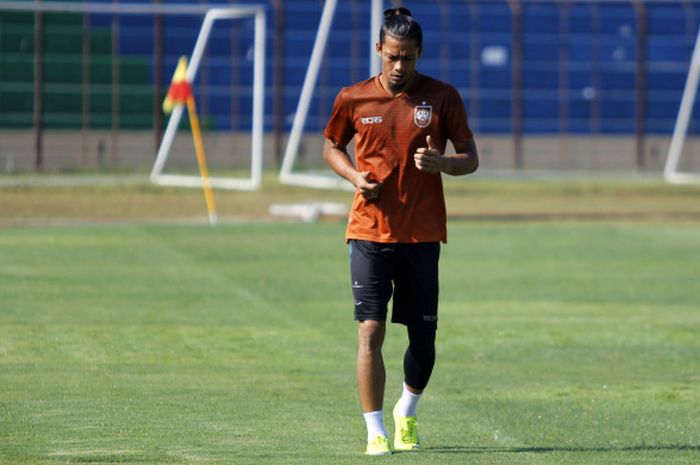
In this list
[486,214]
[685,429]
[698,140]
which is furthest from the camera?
[698,140]

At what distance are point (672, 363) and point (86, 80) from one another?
27919 millimetres

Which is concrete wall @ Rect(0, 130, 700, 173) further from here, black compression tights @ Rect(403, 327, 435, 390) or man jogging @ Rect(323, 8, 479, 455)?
man jogging @ Rect(323, 8, 479, 455)

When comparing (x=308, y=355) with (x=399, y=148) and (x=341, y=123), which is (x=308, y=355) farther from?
(x=399, y=148)

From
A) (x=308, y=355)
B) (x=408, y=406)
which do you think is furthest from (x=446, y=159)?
(x=308, y=355)

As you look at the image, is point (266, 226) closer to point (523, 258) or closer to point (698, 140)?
point (523, 258)

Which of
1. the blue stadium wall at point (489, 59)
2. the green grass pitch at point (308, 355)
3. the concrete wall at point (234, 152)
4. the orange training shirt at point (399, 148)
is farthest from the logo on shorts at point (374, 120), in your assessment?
the blue stadium wall at point (489, 59)

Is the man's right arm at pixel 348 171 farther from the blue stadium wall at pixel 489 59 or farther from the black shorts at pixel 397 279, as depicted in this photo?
the blue stadium wall at pixel 489 59

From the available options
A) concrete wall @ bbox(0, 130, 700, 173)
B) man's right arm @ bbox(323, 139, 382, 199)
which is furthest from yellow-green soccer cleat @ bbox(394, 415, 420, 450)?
concrete wall @ bbox(0, 130, 700, 173)

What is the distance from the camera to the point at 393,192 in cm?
818

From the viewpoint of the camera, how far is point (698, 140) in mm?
45500

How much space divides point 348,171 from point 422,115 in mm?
475

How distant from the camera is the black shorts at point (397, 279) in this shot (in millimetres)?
8133

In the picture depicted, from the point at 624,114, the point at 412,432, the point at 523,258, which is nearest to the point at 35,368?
the point at 412,432

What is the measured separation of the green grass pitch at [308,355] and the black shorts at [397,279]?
71cm
